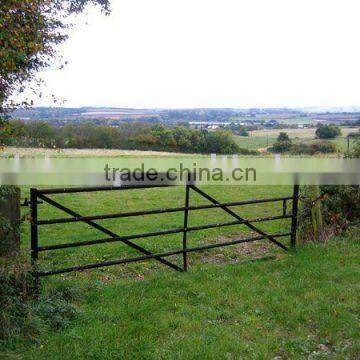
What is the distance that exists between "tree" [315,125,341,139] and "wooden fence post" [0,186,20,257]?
66.2 feet

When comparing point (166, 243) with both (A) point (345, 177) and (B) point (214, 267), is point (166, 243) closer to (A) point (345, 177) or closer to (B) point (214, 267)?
(B) point (214, 267)

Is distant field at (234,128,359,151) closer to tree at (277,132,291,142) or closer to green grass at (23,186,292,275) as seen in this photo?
tree at (277,132,291,142)

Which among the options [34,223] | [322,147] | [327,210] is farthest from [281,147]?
[34,223]

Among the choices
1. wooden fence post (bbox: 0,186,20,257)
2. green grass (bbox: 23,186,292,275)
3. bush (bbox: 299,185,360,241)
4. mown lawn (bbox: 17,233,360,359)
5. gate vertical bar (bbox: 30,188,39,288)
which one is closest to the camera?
mown lawn (bbox: 17,233,360,359)

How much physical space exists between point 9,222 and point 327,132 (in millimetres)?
21729

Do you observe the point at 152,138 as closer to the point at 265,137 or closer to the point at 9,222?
the point at 265,137

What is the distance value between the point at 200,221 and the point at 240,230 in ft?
4.41

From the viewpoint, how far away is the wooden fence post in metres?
5.12

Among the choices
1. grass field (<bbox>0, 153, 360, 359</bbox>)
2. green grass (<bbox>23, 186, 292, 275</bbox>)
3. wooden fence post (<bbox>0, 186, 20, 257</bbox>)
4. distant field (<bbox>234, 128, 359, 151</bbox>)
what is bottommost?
green grass (<bbox>23, 186, 292, 275</bbox>)

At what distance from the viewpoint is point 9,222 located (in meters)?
5.03

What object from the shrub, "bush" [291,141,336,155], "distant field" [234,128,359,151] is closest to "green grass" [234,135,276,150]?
"distant field" [234,128,359,151]

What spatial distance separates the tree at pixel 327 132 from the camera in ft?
76.0

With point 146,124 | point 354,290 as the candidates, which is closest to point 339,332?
point 354,290

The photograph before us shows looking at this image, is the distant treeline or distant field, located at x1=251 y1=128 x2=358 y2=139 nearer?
the distant treeline
